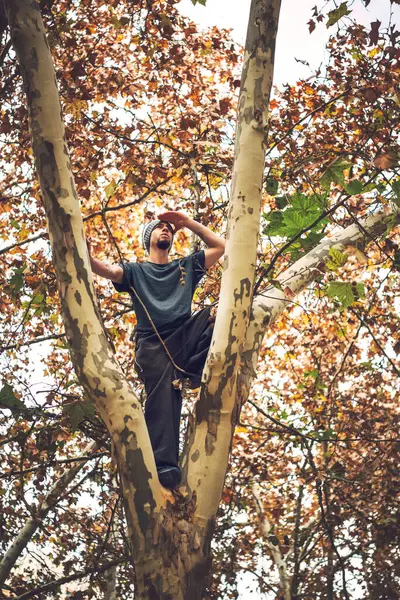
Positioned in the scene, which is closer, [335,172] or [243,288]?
[243,288]

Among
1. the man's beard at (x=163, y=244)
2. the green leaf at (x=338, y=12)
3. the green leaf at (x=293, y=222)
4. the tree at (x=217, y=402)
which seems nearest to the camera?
the tree at (x=217, y=402)

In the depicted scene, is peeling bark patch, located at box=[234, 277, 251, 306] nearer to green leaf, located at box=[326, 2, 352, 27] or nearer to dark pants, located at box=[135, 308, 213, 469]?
dark pants, located at box=[135, 308, 213, 469]

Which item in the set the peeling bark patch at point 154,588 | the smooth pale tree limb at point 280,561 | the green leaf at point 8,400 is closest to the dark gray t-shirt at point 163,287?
the green leaf at point 8,400

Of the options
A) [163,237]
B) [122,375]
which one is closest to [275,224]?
[163,237]

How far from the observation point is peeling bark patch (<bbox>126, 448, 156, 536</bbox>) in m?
2.26

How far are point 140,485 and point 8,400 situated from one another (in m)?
1.20

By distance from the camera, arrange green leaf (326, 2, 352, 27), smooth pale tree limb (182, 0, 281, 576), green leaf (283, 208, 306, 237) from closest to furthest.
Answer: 1. smooth pale tree limb (182, 0, 281, 576)
2. green leaf (283, 208, 306, 237)
3. green leaf (326, 2, 352, 27)

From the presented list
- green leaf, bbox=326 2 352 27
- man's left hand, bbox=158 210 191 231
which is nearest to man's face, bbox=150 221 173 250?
man's left hand, bbox=158 210 191 231

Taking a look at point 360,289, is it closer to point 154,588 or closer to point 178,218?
point 178,218

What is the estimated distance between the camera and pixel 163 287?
11.5ft

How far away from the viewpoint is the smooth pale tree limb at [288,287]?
2.73 meters

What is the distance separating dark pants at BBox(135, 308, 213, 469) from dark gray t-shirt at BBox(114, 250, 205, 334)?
0.29ft

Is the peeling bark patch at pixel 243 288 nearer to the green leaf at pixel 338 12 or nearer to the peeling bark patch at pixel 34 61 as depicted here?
the peeling bark patch at pixel 34 61

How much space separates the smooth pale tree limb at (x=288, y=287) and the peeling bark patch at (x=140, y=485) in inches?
21.1
